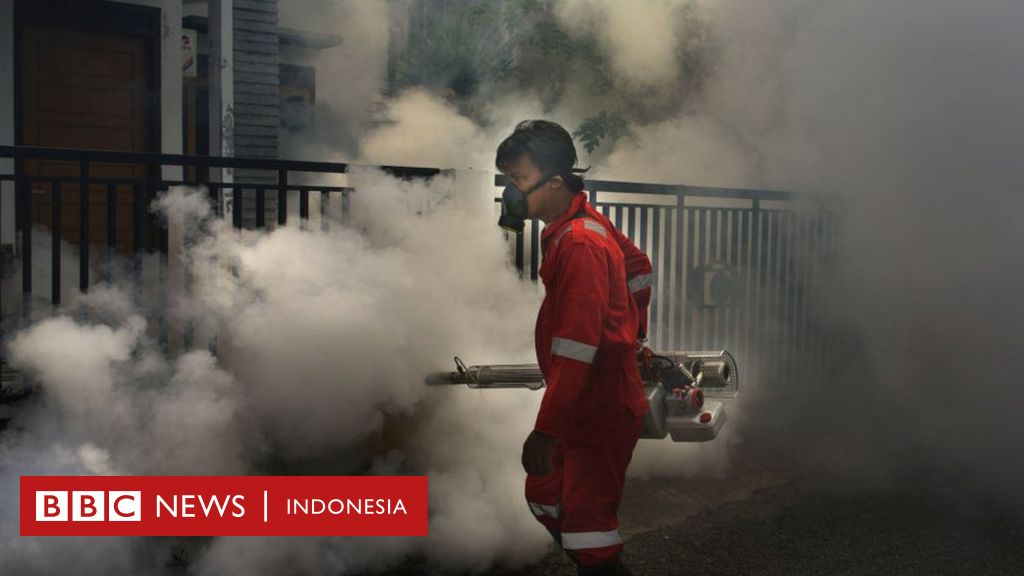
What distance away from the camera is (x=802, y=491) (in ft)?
19.7

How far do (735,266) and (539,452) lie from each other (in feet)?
15.5

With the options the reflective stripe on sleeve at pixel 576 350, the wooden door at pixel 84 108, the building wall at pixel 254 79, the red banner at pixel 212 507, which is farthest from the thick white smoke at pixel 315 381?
the wooden door at pixel 84 108

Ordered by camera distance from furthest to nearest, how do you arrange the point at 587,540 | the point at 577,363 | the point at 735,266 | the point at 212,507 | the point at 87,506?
the point at 735,266 → the point at 212,507 → the point at 87,506 → the point at 587,540 → the point at 577,363

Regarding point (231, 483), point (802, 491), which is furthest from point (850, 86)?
point (231, 483)

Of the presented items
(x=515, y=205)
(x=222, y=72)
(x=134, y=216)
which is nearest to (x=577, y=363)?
(x=515, y=205)

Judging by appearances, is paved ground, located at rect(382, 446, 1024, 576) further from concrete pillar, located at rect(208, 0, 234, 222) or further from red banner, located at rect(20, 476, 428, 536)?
concrete pillar, located at rect(208, 0, 234, 222)

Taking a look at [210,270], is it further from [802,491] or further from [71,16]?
[71,16]

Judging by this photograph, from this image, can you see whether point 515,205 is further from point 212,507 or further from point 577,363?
point 212,507

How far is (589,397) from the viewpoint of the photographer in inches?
140

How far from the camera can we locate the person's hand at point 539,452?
3.38 m

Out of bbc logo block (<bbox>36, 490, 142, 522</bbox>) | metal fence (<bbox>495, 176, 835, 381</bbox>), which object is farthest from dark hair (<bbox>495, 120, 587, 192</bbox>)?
metal fence (<bbox>495, 176, 835, 381</bbox>)

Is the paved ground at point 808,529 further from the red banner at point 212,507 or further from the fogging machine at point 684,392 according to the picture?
the fogging machine at point 684,392

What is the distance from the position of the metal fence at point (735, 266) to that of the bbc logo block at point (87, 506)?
3068 millimetres

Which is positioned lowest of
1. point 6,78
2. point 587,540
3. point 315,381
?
point 587,540
